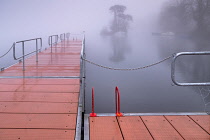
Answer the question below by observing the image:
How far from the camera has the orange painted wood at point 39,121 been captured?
3.18 meters

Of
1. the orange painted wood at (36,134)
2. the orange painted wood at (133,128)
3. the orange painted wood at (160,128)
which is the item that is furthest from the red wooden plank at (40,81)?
the orange painted wood at (36,134)

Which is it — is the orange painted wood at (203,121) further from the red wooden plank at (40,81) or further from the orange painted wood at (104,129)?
the red wooden plank at (40,81)

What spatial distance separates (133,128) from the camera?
3.36 meters

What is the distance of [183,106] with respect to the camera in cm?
1059

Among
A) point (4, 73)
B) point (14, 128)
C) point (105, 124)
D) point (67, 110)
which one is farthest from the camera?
point (4, 73)

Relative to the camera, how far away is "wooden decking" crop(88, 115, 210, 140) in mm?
3133

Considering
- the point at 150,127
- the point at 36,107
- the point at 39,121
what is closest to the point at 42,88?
the point at 36,107

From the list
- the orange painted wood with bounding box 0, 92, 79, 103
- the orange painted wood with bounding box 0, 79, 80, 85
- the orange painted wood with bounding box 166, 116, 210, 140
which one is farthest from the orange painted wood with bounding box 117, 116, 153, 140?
the orange painted wood with bounding box 0, 79, 80, 85

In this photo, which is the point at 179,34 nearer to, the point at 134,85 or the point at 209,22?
the point at 209,22

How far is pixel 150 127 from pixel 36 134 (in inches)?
59.1

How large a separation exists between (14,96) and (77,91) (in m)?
1.14

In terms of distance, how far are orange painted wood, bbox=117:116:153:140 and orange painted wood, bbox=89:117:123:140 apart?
0.08 metres

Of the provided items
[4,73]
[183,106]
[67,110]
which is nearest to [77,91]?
[67,110]

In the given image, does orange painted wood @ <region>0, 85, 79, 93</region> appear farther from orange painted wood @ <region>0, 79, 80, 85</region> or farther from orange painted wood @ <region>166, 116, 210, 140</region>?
orange painted wood @ <region>166, 116, 210, 140</region>
